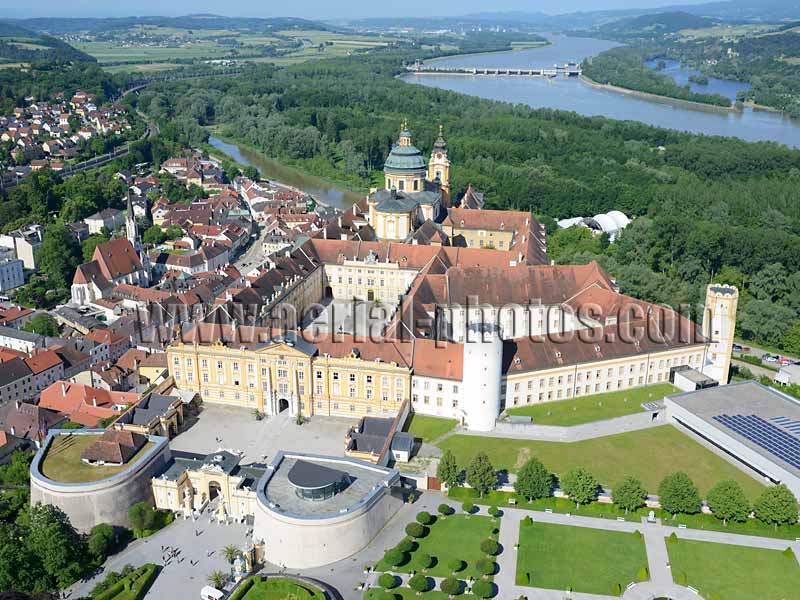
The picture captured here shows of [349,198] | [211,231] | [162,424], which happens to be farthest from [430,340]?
[349,198]

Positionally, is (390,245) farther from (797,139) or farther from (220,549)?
(797,139)

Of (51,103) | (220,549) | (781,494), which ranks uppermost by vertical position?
(51,103)

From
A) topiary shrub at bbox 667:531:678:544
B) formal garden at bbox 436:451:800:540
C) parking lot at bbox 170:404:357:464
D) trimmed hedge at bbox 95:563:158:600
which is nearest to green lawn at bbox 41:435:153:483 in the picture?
parking lot at bbox 170:404:357:464

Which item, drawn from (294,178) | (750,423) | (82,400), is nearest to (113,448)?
(82,400)

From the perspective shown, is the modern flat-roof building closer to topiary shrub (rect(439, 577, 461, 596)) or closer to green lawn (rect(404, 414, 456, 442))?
green lawn (rect(404, 414, 456, 442))

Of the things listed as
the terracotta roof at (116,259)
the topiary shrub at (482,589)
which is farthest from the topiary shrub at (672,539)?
the terracotta roof at (116,259)

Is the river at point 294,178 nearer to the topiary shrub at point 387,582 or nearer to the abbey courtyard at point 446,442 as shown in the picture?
the abbey courtyard at point 446,442
